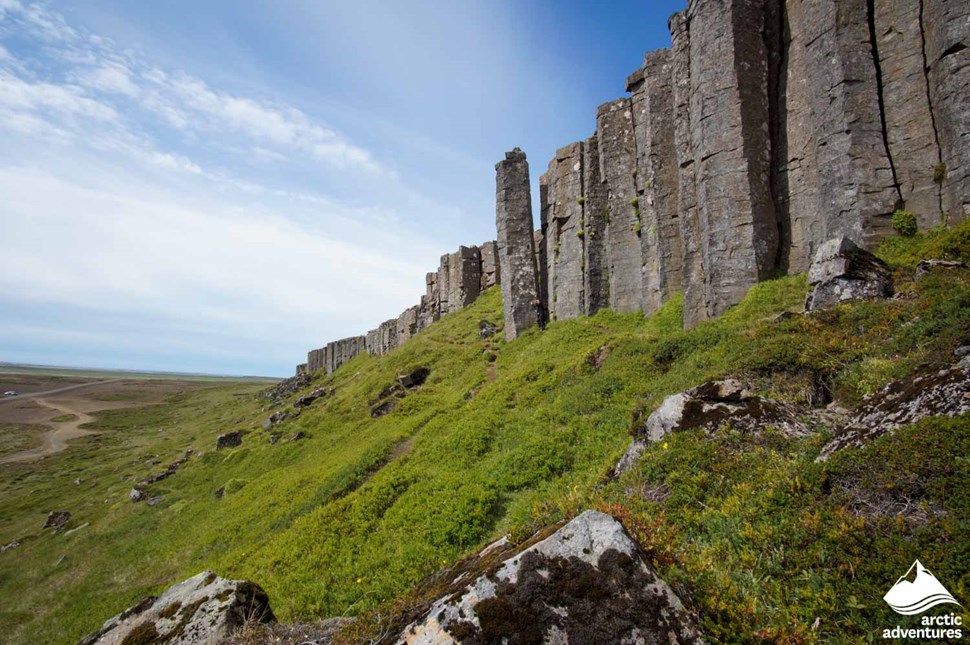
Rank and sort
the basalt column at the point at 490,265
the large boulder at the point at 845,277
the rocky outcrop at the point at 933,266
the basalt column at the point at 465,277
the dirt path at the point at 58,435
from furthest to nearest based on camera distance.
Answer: the dirt path at the point at 58,435
the basalt column at the point at 465,277
the basalt column at the point at 490,265
the large boulder at the point at 845,277
the rocky outcrop at the point at 933,266

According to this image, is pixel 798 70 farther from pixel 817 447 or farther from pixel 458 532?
pixel 458 532

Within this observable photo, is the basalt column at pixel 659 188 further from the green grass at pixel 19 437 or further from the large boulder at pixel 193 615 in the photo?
the green grass at pixel 19 437

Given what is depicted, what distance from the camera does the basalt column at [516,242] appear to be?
111ft

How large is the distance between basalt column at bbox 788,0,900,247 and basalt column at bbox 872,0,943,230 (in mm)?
326

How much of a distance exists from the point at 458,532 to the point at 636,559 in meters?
7.58

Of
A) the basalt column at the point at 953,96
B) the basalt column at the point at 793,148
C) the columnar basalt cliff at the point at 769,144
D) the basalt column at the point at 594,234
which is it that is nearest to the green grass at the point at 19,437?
the basalt column at the point at 594,234

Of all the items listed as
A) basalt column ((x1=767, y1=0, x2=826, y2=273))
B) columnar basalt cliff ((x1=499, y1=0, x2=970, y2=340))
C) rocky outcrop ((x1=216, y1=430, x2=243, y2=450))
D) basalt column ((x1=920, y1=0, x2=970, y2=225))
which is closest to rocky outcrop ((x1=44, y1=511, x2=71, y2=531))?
rocky outcrop ((x1=216, y1=430, x2=243, y2=450))

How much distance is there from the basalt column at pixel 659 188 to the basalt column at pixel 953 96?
1050 centimetres

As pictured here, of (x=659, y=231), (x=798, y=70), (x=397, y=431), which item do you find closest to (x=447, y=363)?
(x=397, y=431)

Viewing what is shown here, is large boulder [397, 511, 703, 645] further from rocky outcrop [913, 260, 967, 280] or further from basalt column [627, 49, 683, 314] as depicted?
basalt column [627, 49, 683, 314]

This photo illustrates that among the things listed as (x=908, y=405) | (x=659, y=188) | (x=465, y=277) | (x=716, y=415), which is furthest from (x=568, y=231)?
(x=908, y=405)

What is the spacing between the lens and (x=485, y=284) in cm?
5472

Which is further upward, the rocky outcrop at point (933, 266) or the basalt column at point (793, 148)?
the basalt column at point (793, 148)

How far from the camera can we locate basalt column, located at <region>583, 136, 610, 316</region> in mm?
30505
